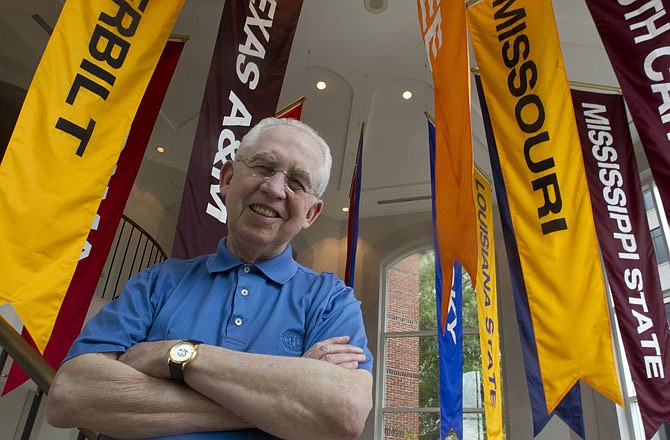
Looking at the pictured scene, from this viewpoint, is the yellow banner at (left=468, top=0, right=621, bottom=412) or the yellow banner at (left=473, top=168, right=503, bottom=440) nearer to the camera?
the yellow banner at (left=468, top=0, right=621, bottom=412)

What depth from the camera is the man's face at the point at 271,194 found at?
4.52 feet

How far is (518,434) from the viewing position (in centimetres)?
897

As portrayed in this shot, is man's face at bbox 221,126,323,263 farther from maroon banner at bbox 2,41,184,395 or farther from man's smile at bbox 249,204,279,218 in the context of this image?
maroon banner at bbox 2,41,184,395

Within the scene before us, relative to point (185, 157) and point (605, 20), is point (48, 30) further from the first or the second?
point (605, 20)

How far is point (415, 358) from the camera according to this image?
10.8 metres

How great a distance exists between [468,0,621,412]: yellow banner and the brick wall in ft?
24.0

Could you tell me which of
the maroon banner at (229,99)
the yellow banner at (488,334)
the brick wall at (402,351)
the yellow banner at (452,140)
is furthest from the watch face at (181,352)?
the brick wall at (402,351)

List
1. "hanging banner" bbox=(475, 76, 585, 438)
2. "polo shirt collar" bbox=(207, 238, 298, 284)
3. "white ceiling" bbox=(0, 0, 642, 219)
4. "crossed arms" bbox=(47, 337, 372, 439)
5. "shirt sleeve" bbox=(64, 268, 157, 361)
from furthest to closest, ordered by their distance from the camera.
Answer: "white ceiling" bbox=(0, 0, 642, 219) → "hanging banner" bbox=(475, 76, 585, 438) → "polo shirt collar" bbox=(207, 238, 298, 284) → "shirt sleeve" bbox=(64, 268, 157, 361) → "crossed arms" bbox=(47, 337, 372, 439)

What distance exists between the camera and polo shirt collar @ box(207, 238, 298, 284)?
1338 millimetres

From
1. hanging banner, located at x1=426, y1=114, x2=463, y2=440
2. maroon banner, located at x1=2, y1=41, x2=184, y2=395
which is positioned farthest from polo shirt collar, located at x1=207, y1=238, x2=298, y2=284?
hanging banner, located at x1=426, y1=114, x2=463, y2=440

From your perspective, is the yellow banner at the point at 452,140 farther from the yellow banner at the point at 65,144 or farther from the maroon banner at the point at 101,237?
the maroon banner at the point at 101,237

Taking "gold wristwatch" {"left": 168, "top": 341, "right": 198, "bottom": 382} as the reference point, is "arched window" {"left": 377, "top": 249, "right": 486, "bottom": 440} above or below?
above

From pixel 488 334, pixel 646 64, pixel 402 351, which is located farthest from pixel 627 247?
pixel 402 351

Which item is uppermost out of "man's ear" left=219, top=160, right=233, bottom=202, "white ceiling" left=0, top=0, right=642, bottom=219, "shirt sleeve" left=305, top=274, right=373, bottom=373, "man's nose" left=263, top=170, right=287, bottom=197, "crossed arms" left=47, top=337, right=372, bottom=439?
"white ceiling" left=0, top=0, right=642, bottom=219
